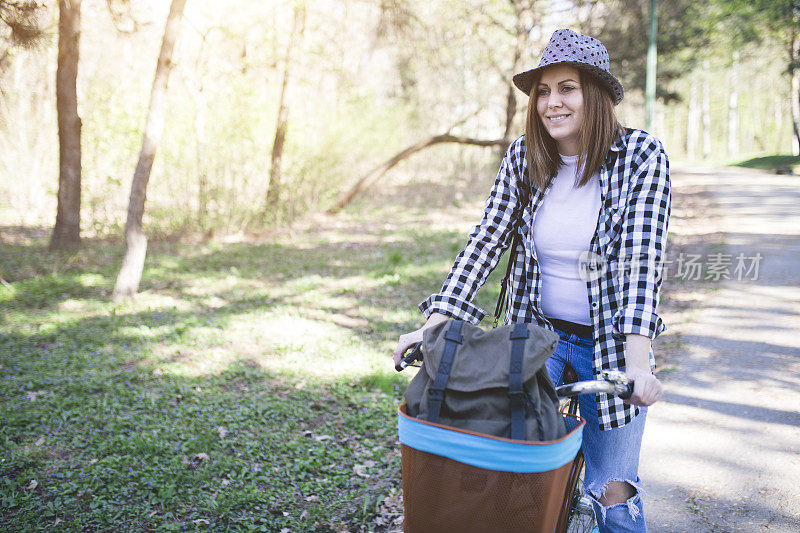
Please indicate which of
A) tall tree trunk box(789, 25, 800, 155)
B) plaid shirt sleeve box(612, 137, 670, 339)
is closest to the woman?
plaid shirt sleeve box(612, 137, 670, 339)

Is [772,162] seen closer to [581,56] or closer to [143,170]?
[143,170]

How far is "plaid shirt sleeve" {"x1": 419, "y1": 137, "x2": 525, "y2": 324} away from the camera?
2.27 meters

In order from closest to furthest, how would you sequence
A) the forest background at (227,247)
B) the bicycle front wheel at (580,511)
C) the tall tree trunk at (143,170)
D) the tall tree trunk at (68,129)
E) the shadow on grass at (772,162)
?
the bicycle front wheel at (580,511) < the forest background at (227,247) < the tall tree trunk at (143,170) < the tall tree trunk at (68,129) < the shadow on grass at (772,162)

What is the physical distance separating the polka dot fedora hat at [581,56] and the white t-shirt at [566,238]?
295 mm

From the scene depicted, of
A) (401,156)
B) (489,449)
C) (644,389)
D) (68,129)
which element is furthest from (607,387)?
(401,156)

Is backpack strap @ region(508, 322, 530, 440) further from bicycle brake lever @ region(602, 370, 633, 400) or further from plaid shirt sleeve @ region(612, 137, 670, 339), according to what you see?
plaid shirt sleeve @ region(612, 137, 670, 339)

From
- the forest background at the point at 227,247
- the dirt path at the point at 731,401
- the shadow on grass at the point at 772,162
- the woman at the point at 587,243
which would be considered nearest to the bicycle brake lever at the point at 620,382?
the woman at the point at 587,243

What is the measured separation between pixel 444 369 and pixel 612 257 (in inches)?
32.4

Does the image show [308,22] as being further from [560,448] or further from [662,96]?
[662,96]

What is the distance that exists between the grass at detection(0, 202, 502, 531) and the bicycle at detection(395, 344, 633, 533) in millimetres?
1695

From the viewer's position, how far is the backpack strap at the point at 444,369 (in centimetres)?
165

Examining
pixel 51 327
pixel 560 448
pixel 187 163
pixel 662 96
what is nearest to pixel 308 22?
pixel 187 163

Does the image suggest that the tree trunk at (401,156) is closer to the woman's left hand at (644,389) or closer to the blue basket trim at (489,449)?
the woman's left hand at (644,389)

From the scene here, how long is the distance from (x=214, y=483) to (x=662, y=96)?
81.4ft
